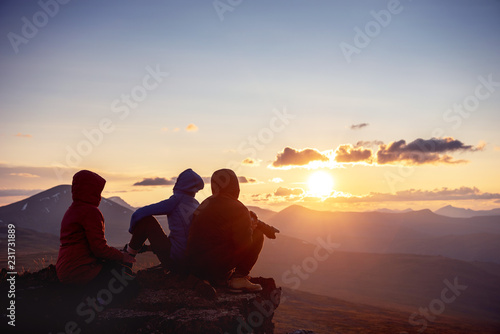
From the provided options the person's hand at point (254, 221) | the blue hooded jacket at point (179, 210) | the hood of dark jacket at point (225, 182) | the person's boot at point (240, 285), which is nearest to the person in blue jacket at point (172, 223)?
the blue hooded jacket at point (179, 210)

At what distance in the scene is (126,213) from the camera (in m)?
160

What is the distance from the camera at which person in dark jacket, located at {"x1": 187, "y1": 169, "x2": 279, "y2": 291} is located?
18.8 ft

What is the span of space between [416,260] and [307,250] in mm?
27485

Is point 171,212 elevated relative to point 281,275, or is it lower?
elevated

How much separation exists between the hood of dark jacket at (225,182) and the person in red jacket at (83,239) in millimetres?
1795

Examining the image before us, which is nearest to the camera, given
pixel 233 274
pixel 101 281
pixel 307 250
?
pixel 101 281

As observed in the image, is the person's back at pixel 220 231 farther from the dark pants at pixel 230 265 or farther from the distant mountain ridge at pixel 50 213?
the distant mountain ridge at pixel 50 213

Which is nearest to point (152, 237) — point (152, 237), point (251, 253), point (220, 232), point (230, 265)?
point (152, 237)

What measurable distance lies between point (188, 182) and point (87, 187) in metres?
1.74

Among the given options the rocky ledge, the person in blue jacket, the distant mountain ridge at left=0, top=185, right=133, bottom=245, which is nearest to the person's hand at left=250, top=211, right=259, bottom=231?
the person in blue jacket

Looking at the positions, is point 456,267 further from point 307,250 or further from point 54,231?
point 54,231

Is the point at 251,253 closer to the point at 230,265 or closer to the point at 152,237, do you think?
the point at 230,265

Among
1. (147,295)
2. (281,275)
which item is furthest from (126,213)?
(147,295)

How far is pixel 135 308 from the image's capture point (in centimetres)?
557
